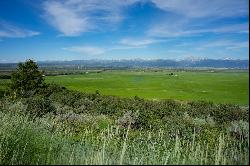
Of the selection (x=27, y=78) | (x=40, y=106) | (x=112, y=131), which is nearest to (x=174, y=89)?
(x=27, y=78)

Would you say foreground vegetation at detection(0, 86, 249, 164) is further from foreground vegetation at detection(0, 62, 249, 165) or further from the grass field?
the grass field

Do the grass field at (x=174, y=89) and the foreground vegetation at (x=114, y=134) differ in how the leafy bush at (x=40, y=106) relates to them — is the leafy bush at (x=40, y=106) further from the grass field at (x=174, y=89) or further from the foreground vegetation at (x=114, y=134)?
the grass field at (x=174, y=89)

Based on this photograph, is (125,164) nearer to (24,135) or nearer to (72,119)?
(24,135)

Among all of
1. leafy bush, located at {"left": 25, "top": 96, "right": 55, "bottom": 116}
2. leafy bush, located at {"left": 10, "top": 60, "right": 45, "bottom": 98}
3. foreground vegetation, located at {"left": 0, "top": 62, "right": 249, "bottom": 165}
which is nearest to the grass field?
foreground vegetation, located at {"left": 0, "top": 62, "right": 249, "bottom": 165}

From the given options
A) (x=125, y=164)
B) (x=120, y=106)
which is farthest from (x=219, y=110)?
(x=125, y=164)

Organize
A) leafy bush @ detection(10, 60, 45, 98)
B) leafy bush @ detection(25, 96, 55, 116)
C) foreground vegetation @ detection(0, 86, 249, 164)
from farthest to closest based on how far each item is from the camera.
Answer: leafy bush @ detection(10, 60, 45, 98), leafy bush @ detection(25, 96, 55, 116), foreground vegetation @ detection(0, 86, 249, 164)

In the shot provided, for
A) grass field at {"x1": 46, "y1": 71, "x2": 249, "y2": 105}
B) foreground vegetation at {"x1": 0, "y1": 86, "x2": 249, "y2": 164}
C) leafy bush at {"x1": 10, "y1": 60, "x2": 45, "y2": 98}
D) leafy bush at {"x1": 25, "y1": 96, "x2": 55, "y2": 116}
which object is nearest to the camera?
foreground vegetation at {"x1": 0, "y1": 86, "x2": 249, "y2": 164}

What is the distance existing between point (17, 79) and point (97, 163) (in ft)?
156

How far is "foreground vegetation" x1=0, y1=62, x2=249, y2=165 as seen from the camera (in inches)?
211

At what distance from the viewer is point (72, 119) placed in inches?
957

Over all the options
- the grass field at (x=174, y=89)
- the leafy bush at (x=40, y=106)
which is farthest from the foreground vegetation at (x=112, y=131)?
the grass field at (x=174, y=89)

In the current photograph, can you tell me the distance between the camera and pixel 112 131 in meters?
13.8

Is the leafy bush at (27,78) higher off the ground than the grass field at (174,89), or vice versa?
the leafy bush at (27,78)

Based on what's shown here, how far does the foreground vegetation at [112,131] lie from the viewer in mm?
5367
